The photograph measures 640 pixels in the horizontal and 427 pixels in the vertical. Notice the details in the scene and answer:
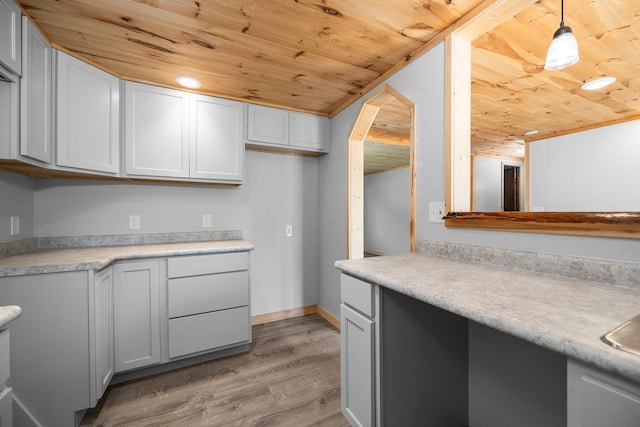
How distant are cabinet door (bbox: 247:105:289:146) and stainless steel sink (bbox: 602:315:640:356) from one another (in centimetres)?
254

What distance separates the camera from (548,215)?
1095 mm

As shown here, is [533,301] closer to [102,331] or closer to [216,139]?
[102,331]

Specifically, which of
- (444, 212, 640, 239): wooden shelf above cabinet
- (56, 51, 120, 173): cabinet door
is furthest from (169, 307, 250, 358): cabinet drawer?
(444, 212, 640, 239): wooden shelf above cabinet

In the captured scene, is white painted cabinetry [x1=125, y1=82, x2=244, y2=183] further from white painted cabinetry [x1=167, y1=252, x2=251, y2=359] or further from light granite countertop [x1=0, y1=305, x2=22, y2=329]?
light granite countertop [x1=0, y1=305, x2=22, y2=329]

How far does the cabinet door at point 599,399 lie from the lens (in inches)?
18.7

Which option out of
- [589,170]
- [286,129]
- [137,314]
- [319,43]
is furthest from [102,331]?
[589,170]

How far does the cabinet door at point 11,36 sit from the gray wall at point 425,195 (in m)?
2.20

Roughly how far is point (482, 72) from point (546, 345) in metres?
2.23

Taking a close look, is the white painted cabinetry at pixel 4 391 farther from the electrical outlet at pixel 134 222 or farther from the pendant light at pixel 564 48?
the pendant light at pixel 564 48

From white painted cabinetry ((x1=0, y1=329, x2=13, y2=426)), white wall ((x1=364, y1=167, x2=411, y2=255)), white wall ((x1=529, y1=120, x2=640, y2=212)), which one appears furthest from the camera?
white wall ((x1=364, y1=167, x2=411, y2=255))

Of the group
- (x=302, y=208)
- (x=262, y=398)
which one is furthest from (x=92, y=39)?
(x=262, y=398)

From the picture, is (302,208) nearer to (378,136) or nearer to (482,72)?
(378,136)

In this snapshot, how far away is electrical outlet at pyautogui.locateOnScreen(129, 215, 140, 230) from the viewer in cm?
228

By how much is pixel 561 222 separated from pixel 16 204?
3.18 m
